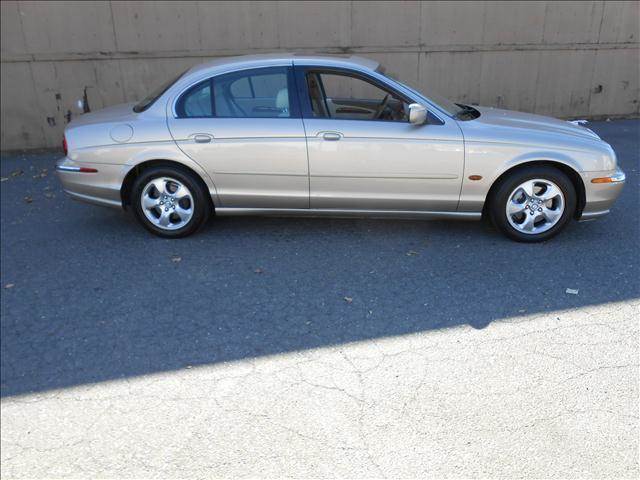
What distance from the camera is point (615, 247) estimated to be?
187 inches

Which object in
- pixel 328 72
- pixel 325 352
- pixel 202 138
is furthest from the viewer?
pixel 328 72

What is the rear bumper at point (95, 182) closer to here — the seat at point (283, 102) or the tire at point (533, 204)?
the seat at point (283, 102)

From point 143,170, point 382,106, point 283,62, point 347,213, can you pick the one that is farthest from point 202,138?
point 382,106

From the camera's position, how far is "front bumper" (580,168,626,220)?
4617 mm

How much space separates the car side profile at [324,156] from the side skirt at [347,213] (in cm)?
1

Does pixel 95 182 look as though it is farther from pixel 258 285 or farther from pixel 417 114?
pixel 417 114

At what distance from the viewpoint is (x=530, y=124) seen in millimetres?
4871

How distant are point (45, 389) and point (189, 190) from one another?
2.24 m

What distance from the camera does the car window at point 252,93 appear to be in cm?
471

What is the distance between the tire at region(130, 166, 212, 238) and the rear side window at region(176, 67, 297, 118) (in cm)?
55

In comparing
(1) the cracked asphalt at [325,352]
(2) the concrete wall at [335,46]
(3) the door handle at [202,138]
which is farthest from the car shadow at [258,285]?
(2) the concrete wall at [335,46]

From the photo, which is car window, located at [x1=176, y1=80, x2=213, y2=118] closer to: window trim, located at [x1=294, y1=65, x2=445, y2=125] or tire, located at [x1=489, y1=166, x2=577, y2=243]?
window trim, located at [x1=294, y1=65, x2=445, y2=125]

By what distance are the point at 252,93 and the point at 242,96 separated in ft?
0.29

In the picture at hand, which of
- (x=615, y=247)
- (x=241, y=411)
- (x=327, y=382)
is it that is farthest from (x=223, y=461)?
(x=615, y=247)
